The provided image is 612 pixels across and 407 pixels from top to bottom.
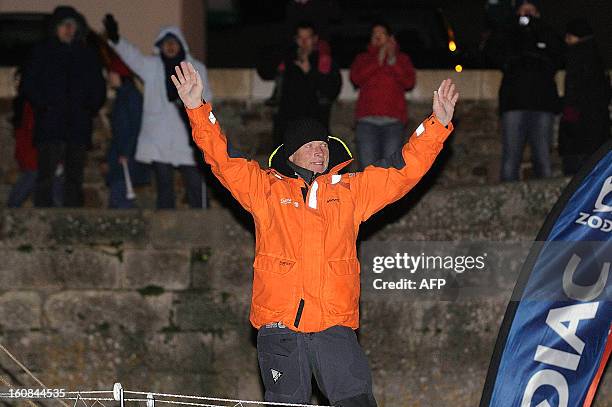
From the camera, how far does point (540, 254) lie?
7344mm

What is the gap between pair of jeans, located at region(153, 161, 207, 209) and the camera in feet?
32.6

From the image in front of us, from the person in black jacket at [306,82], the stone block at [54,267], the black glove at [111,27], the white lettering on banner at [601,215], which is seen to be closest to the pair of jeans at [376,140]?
the person in black jacket at [306,82]

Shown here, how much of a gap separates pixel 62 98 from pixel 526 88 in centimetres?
349

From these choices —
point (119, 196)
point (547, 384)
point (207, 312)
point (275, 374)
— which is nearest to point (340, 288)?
point (275, 374)

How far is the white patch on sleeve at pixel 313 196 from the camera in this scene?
21.0 feet

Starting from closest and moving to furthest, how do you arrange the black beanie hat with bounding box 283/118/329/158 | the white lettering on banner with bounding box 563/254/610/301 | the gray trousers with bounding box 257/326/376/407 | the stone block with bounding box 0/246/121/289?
the gray trousers with bounding box 257/326/376/407
the black beanie hat with bounding box 283/118/329/158
the white lettering on banner with bounding box 563/254/610/301
the stone block with bounding box 0/246/121/289

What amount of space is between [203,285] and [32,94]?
217 centimetres

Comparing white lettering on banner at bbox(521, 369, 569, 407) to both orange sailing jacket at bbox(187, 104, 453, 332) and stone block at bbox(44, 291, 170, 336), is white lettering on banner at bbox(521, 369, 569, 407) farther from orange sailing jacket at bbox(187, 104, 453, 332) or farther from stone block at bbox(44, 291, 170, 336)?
stone block at bbox(44, 291, 170, 336)

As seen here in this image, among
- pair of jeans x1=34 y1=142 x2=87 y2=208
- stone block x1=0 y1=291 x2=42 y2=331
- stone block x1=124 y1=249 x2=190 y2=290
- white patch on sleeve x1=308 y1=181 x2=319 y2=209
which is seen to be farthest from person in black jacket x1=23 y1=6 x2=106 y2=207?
white patch on sleeve x1=308 y1=181 x2=319 y2=209

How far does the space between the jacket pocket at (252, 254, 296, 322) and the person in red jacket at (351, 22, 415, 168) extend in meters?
3.66

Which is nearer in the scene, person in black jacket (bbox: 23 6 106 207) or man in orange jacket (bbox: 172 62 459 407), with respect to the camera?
man in orange jacket (bbox: 172 62 459 407)

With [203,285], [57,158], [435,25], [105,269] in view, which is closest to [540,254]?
[203,285]

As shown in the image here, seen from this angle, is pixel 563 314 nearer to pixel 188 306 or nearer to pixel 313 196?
pixel 313 196

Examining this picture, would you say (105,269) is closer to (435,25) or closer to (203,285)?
(203,285)
